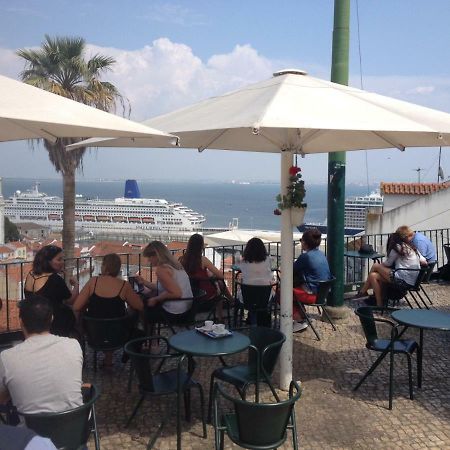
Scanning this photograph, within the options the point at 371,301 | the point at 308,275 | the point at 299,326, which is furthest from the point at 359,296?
the point at 308,275

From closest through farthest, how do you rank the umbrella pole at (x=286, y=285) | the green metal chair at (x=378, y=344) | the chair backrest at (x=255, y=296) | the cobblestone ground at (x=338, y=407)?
the cobblestone ground at (x=338, y=407) → the green metal chair at (x=378, y=344) → the umbrella pole at (x=286, y=285) → the chair backrest at (x=255, y=296)

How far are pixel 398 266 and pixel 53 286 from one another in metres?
4.66

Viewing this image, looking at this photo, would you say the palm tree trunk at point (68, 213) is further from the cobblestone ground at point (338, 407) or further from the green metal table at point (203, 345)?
the green metal table at point (203, 345)

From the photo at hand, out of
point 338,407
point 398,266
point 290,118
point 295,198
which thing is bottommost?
point 338,407

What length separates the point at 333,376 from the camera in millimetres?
5105

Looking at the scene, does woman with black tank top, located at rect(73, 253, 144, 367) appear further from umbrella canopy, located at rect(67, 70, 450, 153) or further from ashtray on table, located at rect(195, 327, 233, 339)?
umbrella canopy, located at rect(67, 70, 450, 153)

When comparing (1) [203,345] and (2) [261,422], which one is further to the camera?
(1) [203,345]

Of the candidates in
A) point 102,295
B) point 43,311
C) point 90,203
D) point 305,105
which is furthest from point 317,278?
point 90,203

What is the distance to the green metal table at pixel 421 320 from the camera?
4.45 metres

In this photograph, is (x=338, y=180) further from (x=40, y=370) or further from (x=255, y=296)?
(x=40, y=370)

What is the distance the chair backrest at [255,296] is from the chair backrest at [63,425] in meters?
3.22

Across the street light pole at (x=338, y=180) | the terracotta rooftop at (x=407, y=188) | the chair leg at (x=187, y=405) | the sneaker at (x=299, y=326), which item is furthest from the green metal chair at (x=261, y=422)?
the terracotta rooftop at (x=407, y=188)

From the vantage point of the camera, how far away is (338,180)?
6805 mm

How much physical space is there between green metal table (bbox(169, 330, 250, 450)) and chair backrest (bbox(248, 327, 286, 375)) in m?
0.11
